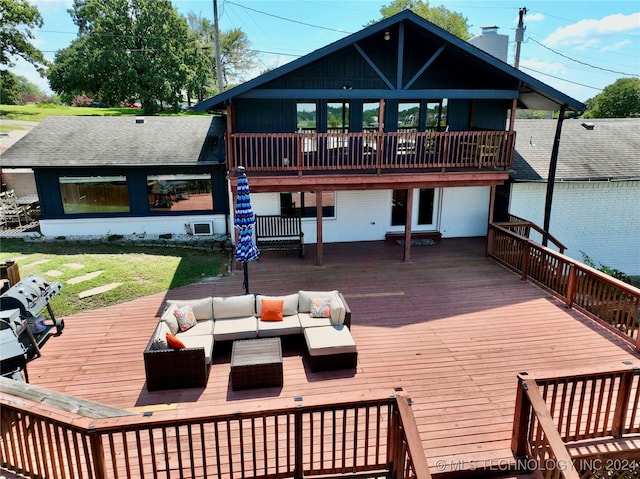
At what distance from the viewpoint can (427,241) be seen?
1434 centimetres

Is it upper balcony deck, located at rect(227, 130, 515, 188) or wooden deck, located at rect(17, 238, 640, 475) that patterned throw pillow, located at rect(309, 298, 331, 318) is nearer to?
wooden deck, located at rect(17, 238, 640, 475)

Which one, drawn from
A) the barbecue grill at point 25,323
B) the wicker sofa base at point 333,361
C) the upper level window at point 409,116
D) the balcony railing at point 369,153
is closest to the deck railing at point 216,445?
the wicker sofa base at point 333,361

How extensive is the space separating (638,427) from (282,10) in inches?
1531

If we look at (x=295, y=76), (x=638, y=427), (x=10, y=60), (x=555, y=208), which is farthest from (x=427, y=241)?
(x=10, y=60)

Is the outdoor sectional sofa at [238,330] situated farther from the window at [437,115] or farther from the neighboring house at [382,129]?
the window at [437,115]

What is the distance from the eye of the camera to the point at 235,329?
7.53 metres

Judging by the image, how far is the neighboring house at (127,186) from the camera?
14258 mm

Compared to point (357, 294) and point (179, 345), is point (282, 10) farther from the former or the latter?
point (179, 345)

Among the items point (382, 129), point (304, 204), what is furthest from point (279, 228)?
point (382, 129)

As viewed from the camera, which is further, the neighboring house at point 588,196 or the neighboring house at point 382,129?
the neighboring house at point 588,196

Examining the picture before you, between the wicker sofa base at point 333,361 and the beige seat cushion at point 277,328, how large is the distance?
0.78 metres

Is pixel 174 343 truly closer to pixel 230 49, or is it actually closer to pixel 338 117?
pixel 338 117

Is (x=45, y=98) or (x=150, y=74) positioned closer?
(x=150, y=74)

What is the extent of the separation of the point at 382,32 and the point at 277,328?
8.68m
